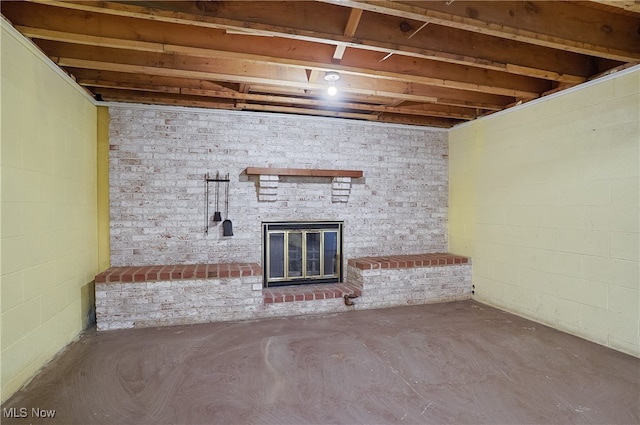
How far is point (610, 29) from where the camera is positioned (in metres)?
2.33

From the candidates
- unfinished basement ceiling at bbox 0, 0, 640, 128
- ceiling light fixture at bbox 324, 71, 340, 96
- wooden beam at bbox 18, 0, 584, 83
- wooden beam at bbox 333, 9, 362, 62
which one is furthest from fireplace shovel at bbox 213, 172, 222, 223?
wooden beam at bbox 333, 9, 362, 62

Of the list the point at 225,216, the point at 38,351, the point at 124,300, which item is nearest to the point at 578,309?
the point at 225,216

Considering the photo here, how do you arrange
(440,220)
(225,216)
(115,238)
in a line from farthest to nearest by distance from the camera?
1. (440,220)
2. (225,216)
3. (115,238)

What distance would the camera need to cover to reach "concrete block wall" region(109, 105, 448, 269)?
3.49m

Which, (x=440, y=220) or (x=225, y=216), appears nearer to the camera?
(x=225, y=216)

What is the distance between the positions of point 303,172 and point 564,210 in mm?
2689

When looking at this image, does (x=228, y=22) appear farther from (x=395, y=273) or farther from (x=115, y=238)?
(x=395, y=273)

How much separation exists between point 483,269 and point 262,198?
2891mm

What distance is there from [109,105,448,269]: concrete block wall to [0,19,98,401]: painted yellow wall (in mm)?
452

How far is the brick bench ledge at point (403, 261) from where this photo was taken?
3.80 m

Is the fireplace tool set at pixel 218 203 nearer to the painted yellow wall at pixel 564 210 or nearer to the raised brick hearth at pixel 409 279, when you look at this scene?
the raised brick hearth at pixel 409 279

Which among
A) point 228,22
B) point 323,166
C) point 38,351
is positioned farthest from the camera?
point 323,166

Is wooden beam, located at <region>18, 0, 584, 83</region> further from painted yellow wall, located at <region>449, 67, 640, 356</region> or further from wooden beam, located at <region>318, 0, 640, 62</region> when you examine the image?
painted yellow wall, located at <region>449, 67, 640, 356</region>

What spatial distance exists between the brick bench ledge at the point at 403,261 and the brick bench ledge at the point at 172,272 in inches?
50.0
